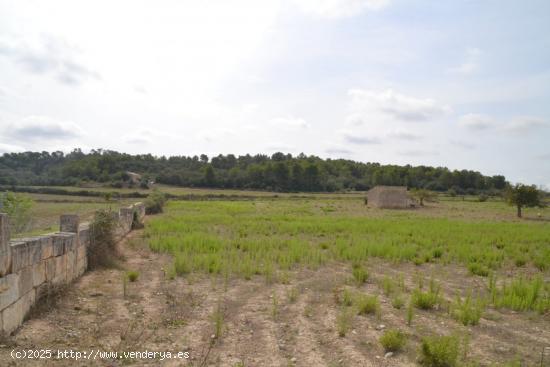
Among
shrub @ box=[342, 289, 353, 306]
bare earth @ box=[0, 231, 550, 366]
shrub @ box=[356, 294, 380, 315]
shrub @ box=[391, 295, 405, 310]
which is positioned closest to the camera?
bare earth @ box=[0, 231, 550, 366]

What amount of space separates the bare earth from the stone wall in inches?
11.6

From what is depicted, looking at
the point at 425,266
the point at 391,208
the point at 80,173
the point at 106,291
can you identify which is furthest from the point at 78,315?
the point at 80,173

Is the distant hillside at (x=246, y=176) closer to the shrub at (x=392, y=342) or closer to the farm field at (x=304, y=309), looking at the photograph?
the farm field at (x=304, y=309)

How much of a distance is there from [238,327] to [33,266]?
3.58m

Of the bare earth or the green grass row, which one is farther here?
the green grass row

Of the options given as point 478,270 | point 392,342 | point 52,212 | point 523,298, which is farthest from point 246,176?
point 392,342

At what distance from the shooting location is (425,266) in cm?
1255

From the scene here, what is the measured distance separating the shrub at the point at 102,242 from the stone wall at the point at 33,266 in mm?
664

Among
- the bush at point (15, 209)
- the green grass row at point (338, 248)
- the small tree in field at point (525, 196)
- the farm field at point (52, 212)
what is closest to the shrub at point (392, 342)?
the green grass row at point (338, 248)

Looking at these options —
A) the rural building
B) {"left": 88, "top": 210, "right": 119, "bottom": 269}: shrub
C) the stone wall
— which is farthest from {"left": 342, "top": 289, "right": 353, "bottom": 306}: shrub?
the rural building

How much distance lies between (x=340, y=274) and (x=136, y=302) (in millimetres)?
5355

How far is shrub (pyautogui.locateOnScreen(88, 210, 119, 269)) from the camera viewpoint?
10.9 meters

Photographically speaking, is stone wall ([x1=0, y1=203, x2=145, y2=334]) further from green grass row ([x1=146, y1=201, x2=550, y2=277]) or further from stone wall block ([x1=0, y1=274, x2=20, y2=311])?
green grass row ([x1=146, y1=201, x2=550, y2=277])

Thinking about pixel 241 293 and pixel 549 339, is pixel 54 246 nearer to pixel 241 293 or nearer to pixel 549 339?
pixel 241 293
